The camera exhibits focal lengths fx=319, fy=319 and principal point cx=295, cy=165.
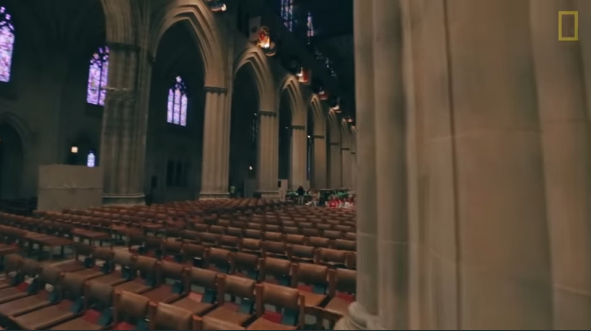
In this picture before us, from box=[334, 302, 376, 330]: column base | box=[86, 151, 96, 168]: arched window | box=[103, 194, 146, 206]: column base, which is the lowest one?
box=[334, 302, 376, 330]: column base

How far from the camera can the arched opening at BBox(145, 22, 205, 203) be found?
23.6m

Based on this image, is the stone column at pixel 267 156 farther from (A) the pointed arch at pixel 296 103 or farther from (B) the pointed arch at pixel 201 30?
(B) the pointed arch at pixel 201 30

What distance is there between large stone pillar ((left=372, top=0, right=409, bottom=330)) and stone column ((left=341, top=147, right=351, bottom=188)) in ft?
121

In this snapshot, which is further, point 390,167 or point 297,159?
point 297,159

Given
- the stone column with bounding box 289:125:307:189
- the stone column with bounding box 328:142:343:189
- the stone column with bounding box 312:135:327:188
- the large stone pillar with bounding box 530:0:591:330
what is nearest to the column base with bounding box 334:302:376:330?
the large stone pillar with bounding box 530:0:591:330

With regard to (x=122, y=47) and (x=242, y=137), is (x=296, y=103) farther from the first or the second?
(x=122, y=47)

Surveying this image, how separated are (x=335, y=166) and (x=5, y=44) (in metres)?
29.7

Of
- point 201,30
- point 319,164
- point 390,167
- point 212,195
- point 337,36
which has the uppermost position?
point 337,36

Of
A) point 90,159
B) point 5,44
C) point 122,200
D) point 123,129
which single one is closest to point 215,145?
point 123,129

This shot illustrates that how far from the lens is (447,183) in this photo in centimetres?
157

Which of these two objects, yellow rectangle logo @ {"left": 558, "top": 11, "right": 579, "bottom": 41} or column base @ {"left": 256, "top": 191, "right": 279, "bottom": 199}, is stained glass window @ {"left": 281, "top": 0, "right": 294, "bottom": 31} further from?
yellow rectangle logo @ {"left": 558, "top": 11, "right": 579, "bottom": 41}

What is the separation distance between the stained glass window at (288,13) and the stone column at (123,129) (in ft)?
53.7

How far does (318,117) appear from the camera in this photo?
34000 millimetres

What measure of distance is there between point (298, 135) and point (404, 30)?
27057 mm
